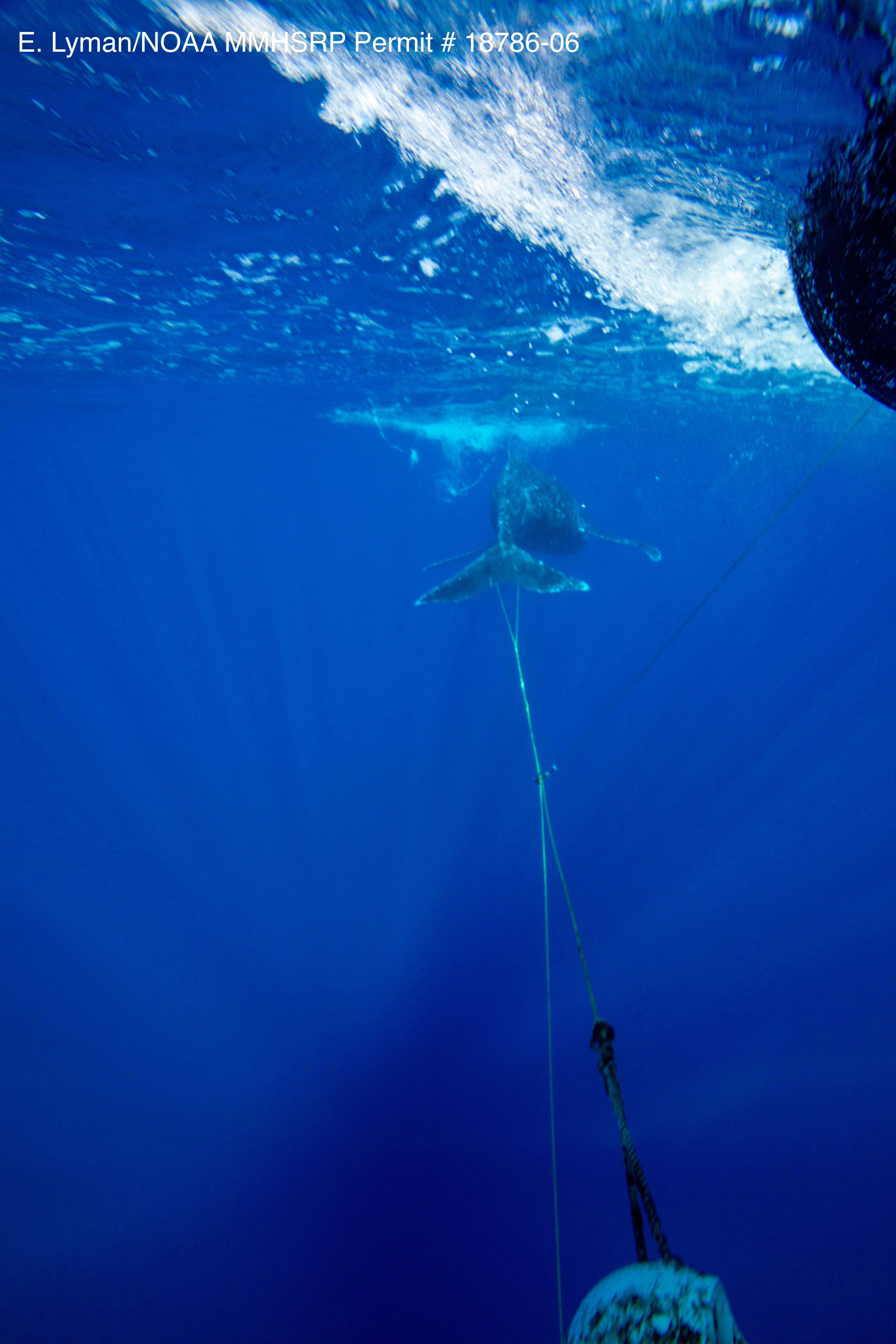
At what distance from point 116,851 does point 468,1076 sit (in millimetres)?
9017

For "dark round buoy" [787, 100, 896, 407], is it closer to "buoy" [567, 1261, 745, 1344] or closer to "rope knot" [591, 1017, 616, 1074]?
"rope knot" [591, 1017, 616, 1074]

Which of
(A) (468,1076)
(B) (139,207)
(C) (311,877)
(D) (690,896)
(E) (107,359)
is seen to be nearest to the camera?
(B) (139,207)

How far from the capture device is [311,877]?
39.1 ft

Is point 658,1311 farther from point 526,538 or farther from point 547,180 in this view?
point 526,538

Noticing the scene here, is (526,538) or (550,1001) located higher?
(526,538)

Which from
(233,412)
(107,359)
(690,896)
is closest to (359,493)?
(233,412)

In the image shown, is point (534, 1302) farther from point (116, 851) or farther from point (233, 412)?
point (233, 412)

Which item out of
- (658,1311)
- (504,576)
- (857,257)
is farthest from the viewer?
(504,576)

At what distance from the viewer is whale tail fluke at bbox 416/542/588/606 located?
8.19 metres

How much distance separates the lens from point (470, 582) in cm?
831

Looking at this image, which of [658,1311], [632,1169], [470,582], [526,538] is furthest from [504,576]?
[658,1311]

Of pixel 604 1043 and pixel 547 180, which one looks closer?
pixel 604 1043

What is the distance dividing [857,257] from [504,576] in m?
6.09

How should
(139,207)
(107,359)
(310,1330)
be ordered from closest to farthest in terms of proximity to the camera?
(310,1330), (139,207), (107,359)
